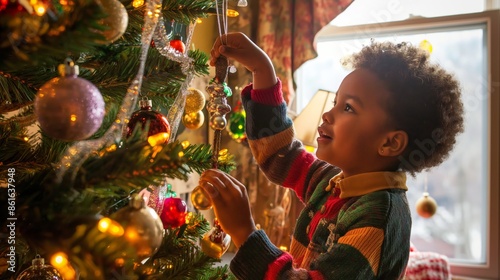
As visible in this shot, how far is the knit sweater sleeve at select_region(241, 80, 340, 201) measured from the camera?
940mm

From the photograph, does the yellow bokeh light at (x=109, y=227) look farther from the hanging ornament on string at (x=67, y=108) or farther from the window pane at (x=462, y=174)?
the window pane at (x=462, y=174)

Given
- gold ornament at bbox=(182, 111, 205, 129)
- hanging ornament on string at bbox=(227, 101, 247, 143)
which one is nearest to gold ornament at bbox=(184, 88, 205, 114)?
gold ornament at bbox=(182, 111, 205, 129)

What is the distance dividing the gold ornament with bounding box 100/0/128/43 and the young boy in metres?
0.34

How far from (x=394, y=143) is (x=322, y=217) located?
0.62 ft

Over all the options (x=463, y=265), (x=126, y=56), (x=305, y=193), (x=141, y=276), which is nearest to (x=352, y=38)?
(x=463, y=265)

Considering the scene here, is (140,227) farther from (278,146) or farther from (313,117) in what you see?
(313,117)

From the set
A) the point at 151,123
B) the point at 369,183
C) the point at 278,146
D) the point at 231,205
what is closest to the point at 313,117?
the point at 278,146

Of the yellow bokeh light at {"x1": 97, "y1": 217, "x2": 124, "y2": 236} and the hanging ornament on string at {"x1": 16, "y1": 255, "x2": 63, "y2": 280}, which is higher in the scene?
the yellow bokeh light at {"x1": 97, "y1": 217, "x2": 124, "y2": 236}

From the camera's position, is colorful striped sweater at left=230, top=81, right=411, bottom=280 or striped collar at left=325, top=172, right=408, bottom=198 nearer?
colorful striped sweater at left=230, top=81, right=411, bottom=280

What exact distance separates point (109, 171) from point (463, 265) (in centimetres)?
211

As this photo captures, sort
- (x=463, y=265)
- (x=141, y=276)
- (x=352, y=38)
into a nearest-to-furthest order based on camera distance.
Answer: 1. (x=141, y=276)
2. (x=463, y=265)
3. (x=352, y=38)

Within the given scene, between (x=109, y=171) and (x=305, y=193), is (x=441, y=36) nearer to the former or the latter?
(x=305, y=193)

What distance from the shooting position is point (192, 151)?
577 mm

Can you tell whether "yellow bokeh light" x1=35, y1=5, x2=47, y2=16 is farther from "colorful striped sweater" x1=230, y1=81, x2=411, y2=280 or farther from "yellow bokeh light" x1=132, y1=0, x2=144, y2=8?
"colorful striped sweater" x1=230, y1=81, x2=411, y2=280
